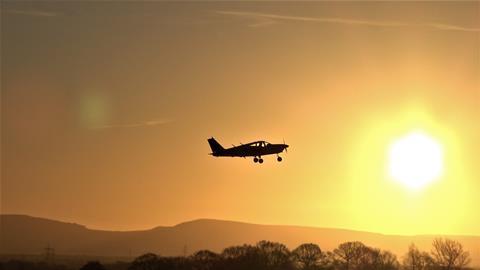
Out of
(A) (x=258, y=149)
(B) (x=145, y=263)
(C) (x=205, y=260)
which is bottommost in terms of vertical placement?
(B) (x=145, y=263)

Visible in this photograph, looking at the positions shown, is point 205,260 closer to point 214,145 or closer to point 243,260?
point 243,260

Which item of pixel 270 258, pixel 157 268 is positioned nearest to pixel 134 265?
pixel 157 268

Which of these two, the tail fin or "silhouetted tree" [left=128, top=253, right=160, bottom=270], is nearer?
the tail fin

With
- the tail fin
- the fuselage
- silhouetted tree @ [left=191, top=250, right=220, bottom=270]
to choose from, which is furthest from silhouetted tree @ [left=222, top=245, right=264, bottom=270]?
the fuselage

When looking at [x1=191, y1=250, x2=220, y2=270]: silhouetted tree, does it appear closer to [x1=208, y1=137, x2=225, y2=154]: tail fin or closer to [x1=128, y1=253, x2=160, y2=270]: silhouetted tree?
[x1=128, y1=253, x2=160, y2=270]: silhouetted tree

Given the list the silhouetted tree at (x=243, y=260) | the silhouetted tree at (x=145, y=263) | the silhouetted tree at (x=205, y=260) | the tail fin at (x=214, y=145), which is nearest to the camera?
the tail fin at (x=214, y=145)

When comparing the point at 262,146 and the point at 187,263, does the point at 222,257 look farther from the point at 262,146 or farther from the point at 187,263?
the point at 262,146

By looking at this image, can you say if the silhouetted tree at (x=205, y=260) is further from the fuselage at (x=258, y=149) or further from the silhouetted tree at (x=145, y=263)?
the fuselage at (x=258, y=149)

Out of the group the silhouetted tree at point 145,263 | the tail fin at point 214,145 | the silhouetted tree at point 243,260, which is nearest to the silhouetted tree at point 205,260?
the silhouetted tree at point 243,260

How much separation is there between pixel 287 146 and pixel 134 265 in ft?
262

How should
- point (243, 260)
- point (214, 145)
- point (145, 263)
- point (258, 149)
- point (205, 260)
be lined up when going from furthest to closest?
point (205, 260), point (243, 260), point (145, 263), point (214, 145), point (258, 149)

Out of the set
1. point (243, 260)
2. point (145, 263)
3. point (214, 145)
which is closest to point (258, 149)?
point (214, 145)

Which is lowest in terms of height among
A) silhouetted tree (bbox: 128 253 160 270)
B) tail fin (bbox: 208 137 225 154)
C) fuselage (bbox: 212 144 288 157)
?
silhouetted tree (bbox: 128 253 160 270)

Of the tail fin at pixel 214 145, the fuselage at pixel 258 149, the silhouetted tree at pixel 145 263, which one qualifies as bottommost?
the silhouetted tree at pixel 145 263
